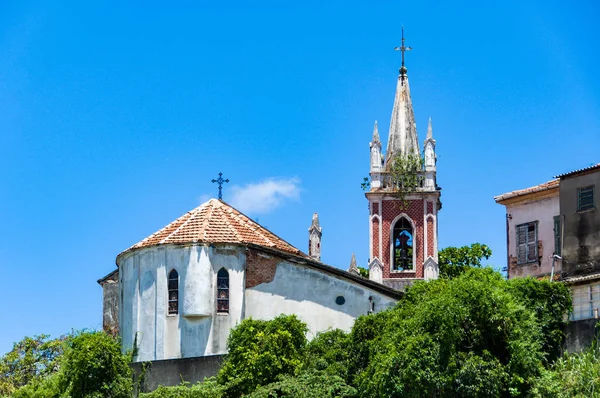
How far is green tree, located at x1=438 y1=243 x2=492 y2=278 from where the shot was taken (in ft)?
227

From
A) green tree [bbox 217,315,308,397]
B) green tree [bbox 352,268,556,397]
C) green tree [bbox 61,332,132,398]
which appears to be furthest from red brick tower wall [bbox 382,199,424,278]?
green tree [bbox 352,268,556,397]

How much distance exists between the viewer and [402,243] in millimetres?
69688

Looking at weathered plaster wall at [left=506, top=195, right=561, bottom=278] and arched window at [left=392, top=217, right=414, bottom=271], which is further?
arched window at [left=392, top=217, right=414, bottom=271]

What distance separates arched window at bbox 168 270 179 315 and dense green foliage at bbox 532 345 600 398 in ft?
46.9

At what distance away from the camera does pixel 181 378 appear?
40.2m

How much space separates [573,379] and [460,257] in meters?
37.8

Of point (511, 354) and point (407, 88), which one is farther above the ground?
point (407, 88)

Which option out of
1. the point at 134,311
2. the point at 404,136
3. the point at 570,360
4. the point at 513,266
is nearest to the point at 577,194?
the point at 513,266

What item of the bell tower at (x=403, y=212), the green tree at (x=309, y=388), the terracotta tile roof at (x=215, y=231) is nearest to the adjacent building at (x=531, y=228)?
the terracotta tile roof at (x=215, y=231)

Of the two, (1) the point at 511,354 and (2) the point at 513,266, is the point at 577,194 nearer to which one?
(2) the point at 513,266

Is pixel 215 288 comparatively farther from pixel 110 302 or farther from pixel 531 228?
pixel 531 228

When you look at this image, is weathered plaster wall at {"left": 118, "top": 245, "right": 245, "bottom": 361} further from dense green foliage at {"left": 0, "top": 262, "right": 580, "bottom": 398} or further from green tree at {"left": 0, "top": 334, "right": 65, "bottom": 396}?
green tree at {"left": 0, "top": 334, "right": 65, "bottom": 396}

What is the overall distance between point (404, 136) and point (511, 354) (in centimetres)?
4003

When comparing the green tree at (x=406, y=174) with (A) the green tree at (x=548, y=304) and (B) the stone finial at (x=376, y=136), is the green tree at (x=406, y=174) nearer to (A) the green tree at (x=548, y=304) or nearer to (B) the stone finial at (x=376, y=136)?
(B) the stone finial at (x=376, y=136)
